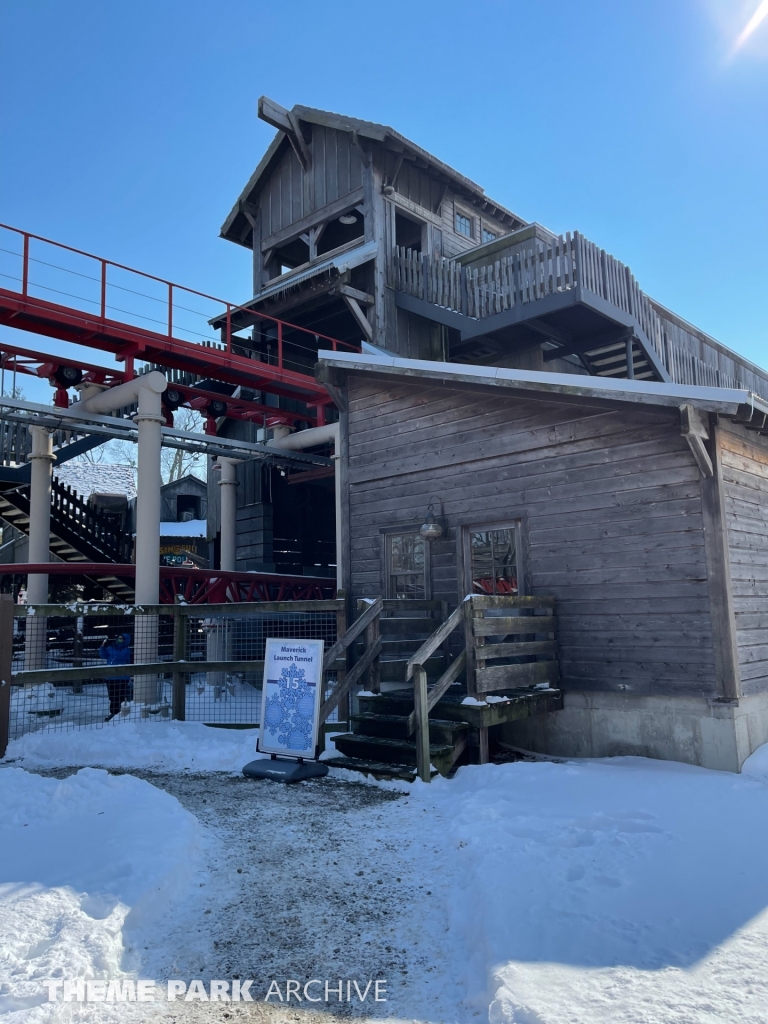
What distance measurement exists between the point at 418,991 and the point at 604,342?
39.5 ft

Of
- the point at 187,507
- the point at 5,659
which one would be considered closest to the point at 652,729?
the point at 5,659

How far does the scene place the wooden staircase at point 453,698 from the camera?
23.8ft

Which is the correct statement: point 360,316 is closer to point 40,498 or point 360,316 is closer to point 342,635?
point 40,498

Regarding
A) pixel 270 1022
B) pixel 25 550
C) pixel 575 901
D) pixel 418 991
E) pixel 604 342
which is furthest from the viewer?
pixel 25 550

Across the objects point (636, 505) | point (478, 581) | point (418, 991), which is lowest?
point (418, 991)

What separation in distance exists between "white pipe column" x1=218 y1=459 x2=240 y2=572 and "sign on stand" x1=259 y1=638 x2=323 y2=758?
1101 centimetres

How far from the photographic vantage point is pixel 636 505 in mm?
8258

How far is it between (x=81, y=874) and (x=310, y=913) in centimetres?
133

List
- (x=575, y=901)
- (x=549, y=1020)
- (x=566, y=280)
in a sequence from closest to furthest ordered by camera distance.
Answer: (x=549, y=1020) < (x=575, y=901) < (x=566, y=280)

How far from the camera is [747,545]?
827 centimetres

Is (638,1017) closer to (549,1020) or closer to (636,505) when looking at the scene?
(549,1020)

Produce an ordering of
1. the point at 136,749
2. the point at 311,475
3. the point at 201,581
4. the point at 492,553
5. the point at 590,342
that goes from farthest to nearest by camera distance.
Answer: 1. the point at 311,475
2. the point at 201,581
3. the point at 590,342
4. the point at 492,553
5. the point at 136,749

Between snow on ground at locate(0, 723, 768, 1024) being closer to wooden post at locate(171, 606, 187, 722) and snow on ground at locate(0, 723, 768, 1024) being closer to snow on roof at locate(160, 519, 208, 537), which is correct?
wooden post at locate(171, 606, 187, 722)

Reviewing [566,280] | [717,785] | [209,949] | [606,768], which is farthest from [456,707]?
[566,280]
